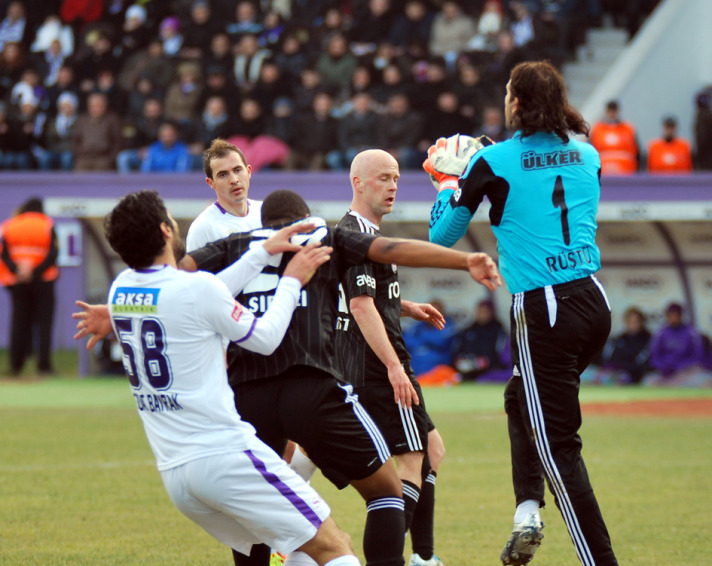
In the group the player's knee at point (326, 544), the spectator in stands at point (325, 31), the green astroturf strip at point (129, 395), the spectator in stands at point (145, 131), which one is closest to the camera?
the player's knee at point (326, 544)

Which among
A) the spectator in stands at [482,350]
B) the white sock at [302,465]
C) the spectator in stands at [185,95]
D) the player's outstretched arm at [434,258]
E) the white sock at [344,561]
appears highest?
the spectator in stands at [185,95]

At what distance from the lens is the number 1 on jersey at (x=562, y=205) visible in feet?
16.7

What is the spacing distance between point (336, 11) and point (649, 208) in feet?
25.1

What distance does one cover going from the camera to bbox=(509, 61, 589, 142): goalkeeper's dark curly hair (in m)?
5.02

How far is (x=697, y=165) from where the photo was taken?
17641 millimetres

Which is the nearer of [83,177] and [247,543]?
[247,543]

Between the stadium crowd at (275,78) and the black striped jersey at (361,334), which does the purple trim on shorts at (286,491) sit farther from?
the stadium crowd at (275,78)

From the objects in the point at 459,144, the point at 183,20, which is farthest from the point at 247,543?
the point at 183,20

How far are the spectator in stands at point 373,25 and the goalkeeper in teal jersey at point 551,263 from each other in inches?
618

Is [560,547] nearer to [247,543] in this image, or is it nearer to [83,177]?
[247,543]

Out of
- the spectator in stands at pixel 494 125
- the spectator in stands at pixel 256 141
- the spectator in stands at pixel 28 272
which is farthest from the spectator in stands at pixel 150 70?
the spectator in stands at pixel 494 125

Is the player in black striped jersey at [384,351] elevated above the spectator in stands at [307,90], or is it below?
below

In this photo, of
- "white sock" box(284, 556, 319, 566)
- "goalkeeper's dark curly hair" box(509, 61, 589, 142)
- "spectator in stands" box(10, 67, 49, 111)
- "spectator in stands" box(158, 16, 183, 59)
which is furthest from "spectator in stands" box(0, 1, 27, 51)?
"white sock" box(284, 556, 319, 566)

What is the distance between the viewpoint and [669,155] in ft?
56.8
